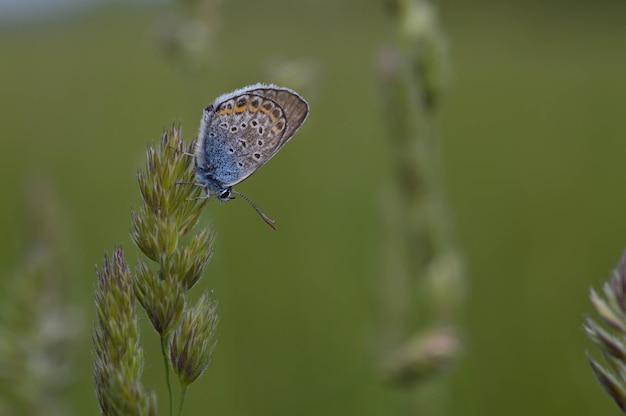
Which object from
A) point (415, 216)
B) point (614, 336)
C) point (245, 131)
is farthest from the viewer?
point (415, 216)

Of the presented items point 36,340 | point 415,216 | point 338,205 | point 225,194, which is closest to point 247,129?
point 225,194

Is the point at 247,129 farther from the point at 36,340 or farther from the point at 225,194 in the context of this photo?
the point at 36,340

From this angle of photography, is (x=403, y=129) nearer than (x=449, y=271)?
No

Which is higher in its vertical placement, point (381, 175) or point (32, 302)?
point (32, 302)

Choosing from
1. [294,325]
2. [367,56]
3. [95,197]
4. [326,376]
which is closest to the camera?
[326,376]

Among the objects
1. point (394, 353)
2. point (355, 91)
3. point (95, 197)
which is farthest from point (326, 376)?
point (355, 91)

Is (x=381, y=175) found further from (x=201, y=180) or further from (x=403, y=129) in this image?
(x=201, y=180)
